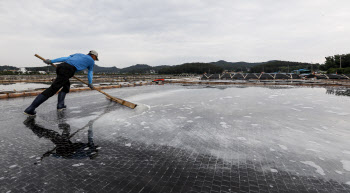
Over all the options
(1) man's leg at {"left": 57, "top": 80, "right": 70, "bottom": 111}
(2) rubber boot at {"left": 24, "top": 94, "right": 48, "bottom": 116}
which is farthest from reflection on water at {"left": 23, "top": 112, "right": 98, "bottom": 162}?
(1) man's leg at {"left": 57, "top": 80, "right": 70, "bottom": 111}

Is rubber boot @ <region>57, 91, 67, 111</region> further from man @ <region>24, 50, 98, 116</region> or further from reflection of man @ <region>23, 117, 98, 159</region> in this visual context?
reflection of man @ <region>23, 117, 98, 159</region>

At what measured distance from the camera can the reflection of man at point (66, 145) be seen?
12.3 feet

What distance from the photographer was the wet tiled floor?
111 inches

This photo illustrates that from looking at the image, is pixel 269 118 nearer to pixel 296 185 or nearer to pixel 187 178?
pixel 296 185

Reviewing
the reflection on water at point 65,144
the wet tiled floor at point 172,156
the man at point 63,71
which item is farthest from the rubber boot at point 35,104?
the reflection on water at point 65,144

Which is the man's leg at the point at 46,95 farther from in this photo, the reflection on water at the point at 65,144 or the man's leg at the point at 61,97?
the man's leg at the point at 61,97

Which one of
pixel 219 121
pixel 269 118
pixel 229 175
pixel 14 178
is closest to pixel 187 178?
pixel 229 175

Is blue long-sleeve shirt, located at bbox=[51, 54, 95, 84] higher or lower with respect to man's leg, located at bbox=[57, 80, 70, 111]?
higher

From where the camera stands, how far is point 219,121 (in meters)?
6.67

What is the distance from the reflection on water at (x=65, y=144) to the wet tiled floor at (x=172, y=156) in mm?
20

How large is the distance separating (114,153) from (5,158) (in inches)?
78.1

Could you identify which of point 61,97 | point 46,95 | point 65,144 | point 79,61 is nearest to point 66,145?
point 65,144

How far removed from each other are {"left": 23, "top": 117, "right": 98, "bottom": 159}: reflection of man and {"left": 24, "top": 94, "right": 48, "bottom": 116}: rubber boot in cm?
112

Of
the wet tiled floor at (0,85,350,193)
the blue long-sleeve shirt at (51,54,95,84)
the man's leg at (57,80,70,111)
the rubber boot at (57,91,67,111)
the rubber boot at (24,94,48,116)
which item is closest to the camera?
the wet tiled floor at (0,85,350,193)
